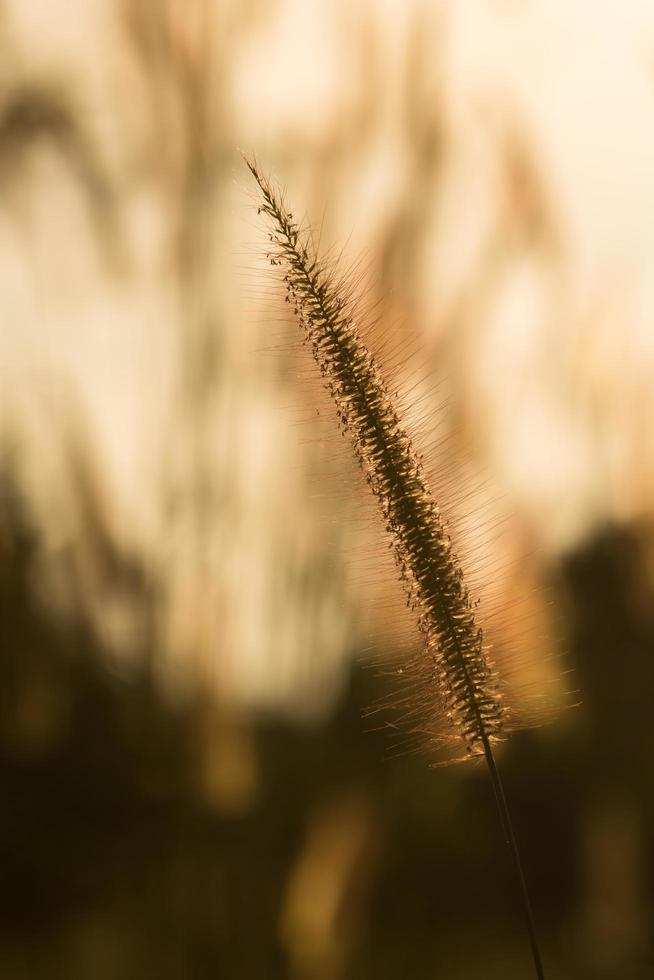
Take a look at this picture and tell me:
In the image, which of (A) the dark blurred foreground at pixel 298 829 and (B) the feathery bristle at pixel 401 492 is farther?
(A) the dark blurred foreground at pixel 298 829

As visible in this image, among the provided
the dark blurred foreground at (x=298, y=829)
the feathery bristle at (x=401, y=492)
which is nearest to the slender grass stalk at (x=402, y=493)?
the feathery bristle at (x=401, y=492)

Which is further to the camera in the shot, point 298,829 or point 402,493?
point 298,829

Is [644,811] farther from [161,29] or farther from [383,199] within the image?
[161,29]

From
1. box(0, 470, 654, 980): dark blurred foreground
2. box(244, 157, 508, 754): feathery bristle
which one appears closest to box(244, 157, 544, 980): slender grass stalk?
box(244, 157, 508, 754): feathery bristle

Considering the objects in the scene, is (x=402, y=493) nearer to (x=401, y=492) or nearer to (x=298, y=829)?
(x=401, y=492)

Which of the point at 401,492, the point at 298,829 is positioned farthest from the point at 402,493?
the point at 298,829

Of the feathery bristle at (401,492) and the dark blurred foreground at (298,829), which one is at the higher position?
the feathery bristle at (401,492)

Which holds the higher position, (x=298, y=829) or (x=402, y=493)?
(x=402, y=493)

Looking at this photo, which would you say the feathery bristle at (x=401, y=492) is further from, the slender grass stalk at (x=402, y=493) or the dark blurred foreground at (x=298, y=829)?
the dark blurred foreground at (x=298, y=829)
